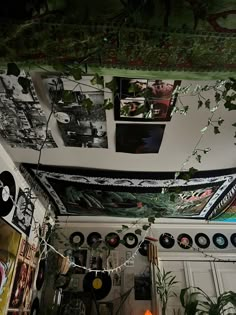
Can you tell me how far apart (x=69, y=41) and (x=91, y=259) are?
11.7ft

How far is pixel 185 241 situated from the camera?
3.95m

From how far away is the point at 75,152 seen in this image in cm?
212

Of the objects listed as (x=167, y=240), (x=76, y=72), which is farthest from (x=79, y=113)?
(x=167, y=240)

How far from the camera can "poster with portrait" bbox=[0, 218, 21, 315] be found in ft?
6.78

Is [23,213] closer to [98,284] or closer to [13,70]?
[98,284]

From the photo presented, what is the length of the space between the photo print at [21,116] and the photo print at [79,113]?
115 mm

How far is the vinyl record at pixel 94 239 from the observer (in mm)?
3868

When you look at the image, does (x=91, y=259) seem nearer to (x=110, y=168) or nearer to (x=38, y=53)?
(x=110, y=168)

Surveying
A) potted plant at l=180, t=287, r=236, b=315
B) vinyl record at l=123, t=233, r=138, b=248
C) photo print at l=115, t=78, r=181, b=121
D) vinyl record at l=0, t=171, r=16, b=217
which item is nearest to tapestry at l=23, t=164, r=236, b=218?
vinyl record at l=0, t=171, r=16, b=217

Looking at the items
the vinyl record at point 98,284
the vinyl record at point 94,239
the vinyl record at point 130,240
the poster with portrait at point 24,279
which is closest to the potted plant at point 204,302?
the vinyl record at point 130,240

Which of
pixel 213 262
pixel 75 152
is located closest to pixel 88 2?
pixel 75 152

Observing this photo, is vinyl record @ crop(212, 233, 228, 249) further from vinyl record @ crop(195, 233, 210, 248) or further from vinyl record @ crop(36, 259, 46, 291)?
vinyl record @ crop(36, 259, 46, 291)

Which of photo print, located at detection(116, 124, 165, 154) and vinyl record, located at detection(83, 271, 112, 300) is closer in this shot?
photo print, located at detection(116, 124, 165, 154)

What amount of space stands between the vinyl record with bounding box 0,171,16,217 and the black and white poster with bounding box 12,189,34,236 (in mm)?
159
